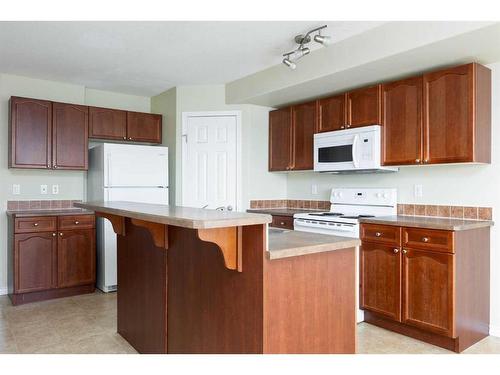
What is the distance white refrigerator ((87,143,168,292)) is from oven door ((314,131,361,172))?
1.83 meters

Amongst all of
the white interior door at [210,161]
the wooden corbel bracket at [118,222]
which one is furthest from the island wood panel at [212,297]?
the white interior door at [210,161]

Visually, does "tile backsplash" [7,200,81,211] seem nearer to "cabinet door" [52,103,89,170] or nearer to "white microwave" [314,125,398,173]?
"cabinet door" [52,103,89,170]

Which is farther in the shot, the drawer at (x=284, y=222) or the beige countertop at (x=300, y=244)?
the drawer at (x=284, y=222)

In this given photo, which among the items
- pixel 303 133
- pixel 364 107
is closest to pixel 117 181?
pixel 303 133

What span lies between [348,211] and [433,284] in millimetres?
1336

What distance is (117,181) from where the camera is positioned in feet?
13.8

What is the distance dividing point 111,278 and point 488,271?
362 cm

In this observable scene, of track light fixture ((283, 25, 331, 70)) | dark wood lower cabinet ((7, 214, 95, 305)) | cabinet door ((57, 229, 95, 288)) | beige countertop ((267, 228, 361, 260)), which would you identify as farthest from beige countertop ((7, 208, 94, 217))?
beige countertop ((267, 228, 361, 260))

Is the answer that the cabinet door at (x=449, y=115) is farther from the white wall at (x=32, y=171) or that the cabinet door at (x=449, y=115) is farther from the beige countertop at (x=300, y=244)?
the white wall at (x=32, y=171)

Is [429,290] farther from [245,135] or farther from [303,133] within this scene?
[245,135]

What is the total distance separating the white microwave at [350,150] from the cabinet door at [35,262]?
2.86 metres

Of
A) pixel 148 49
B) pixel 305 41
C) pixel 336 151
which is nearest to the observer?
pixel 305 41

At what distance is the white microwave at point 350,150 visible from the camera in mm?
3402

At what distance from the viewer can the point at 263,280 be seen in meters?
1.61
